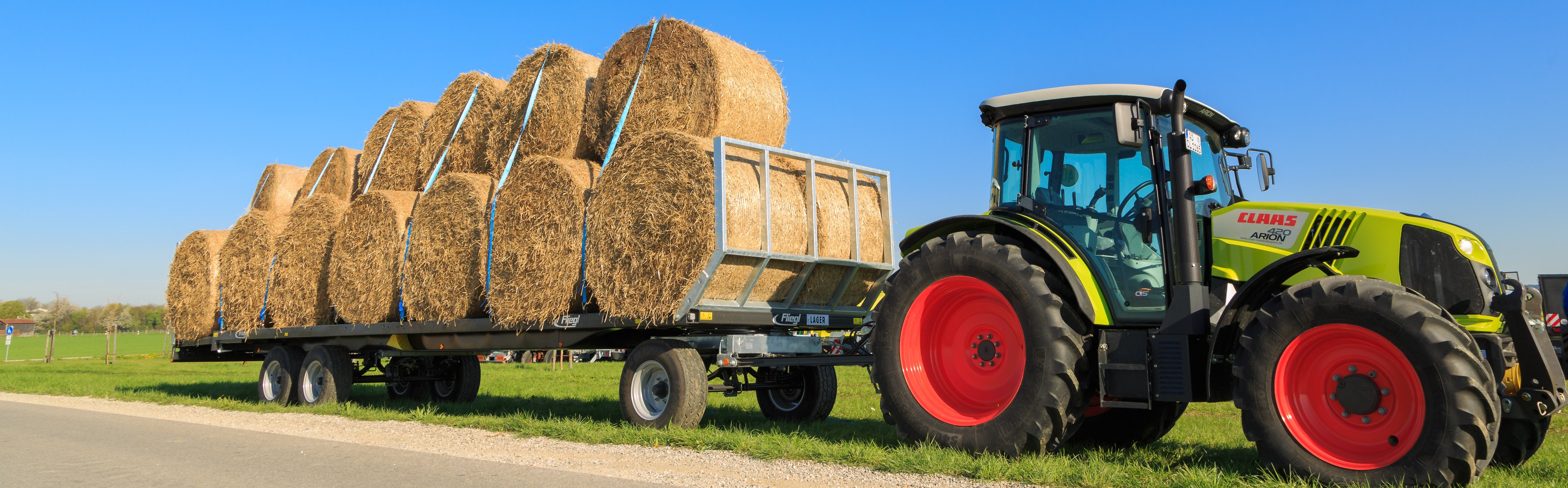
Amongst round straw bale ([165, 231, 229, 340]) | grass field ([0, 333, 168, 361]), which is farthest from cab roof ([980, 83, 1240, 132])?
grass field ([0, 333, 168, 361])

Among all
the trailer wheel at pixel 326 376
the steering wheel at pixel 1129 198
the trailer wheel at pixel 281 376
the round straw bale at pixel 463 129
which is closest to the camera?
the steering wheel at pixel 1129 198

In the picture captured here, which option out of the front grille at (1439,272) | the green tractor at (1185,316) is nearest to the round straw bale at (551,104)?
the green tractor at (1185,316)

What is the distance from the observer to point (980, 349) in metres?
6.26

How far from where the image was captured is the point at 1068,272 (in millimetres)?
5746

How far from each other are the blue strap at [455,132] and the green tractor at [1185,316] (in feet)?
19.3

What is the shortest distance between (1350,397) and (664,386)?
5.09m

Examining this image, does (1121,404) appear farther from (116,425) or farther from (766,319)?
(116,425)

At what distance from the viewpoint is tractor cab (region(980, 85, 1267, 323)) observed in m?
5.72

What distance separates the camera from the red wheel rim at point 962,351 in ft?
20.0

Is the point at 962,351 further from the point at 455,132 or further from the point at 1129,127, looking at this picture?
the point at 455,132

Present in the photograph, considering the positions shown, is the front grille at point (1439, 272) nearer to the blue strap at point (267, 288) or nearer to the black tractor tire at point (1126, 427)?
the black tractor tire at point (1126, 427)

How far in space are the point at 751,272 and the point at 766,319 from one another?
528mm

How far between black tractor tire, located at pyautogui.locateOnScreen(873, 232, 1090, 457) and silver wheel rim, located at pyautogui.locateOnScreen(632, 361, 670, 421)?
2.33m

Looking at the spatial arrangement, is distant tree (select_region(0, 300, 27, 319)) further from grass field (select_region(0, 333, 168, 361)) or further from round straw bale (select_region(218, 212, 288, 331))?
round straw bale (select_region(218, 212, 288, 331))
